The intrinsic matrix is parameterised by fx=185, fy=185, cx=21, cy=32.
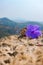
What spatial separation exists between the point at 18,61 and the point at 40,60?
42 cm

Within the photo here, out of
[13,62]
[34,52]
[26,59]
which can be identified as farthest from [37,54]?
[13,62]

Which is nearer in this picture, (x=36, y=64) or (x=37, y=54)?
(x=36, y=64)

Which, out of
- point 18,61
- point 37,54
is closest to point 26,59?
point 18,61

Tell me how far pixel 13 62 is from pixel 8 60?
5.5 inches

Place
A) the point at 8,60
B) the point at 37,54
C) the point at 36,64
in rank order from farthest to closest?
the point at 37,54, the point at 8,60, the point at 36,64

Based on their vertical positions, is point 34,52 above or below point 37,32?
below

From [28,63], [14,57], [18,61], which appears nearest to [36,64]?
[28,63]

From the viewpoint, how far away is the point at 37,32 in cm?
349

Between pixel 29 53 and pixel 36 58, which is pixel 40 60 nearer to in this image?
pixel 36 58

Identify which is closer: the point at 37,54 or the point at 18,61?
the point at 18,61

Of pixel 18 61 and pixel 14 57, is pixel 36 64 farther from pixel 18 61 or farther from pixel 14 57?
pixel 14 57

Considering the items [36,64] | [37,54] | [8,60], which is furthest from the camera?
[37,54]

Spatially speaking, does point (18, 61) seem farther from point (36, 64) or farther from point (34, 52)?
point (34, 52)

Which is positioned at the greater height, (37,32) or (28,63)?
(37,32)
